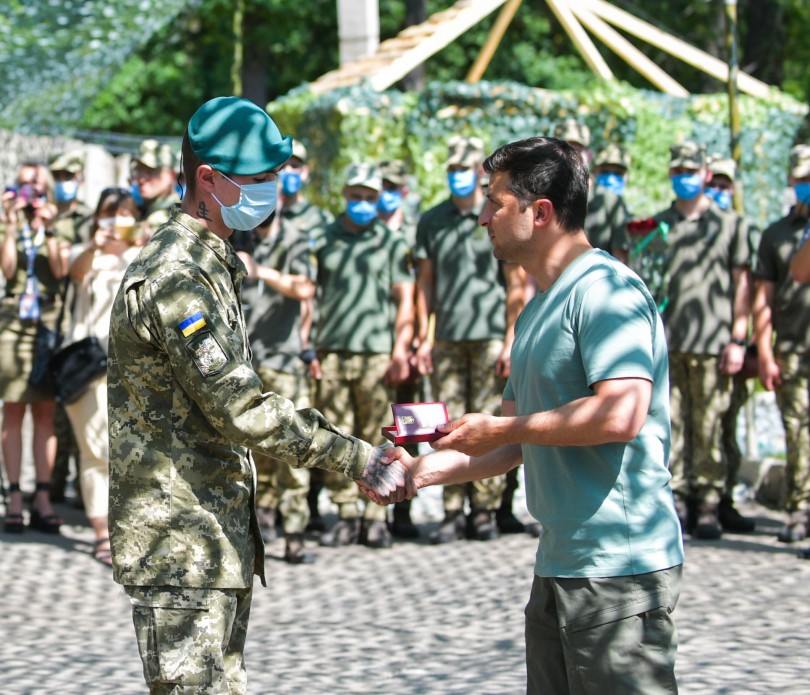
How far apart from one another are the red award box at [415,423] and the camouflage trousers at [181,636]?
0.60m

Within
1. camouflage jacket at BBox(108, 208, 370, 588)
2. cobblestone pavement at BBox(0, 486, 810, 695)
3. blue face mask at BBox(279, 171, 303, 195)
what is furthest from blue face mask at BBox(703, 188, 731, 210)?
camouflage jacket at BBox(108, 208, 370, 588)

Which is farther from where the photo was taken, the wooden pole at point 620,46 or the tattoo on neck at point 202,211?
the wooden pole at point 620,46

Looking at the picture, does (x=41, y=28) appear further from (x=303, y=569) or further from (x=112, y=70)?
(x=303, y=569)

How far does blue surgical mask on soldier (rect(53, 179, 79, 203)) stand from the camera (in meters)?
9.43

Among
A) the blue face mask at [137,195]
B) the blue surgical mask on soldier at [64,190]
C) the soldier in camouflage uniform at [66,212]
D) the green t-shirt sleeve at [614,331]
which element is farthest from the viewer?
the blue surgical mask on soldier at [64,190]

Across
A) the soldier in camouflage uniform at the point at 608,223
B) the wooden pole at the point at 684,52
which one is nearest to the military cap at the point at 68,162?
the soldier in camouflage uniform at the point at 608,223

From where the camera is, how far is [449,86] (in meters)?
14.2

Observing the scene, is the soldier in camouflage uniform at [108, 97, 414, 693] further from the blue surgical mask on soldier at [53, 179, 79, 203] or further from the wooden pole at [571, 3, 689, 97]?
the wooden pole at [571, 3, 689, 97]

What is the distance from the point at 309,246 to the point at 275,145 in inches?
185

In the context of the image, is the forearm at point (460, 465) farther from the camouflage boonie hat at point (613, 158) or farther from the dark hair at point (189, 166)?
the camouflage boonie hat at point (613, 158)

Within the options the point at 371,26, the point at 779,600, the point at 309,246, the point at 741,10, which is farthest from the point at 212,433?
the point at 741,10

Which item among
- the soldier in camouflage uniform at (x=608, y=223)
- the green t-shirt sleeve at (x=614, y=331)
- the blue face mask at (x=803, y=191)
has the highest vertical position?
the blue face mask at (x=803, y=191)

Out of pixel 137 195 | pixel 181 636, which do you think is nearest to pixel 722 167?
pixel 137 195

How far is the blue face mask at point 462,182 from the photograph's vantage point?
8562 millimetres
